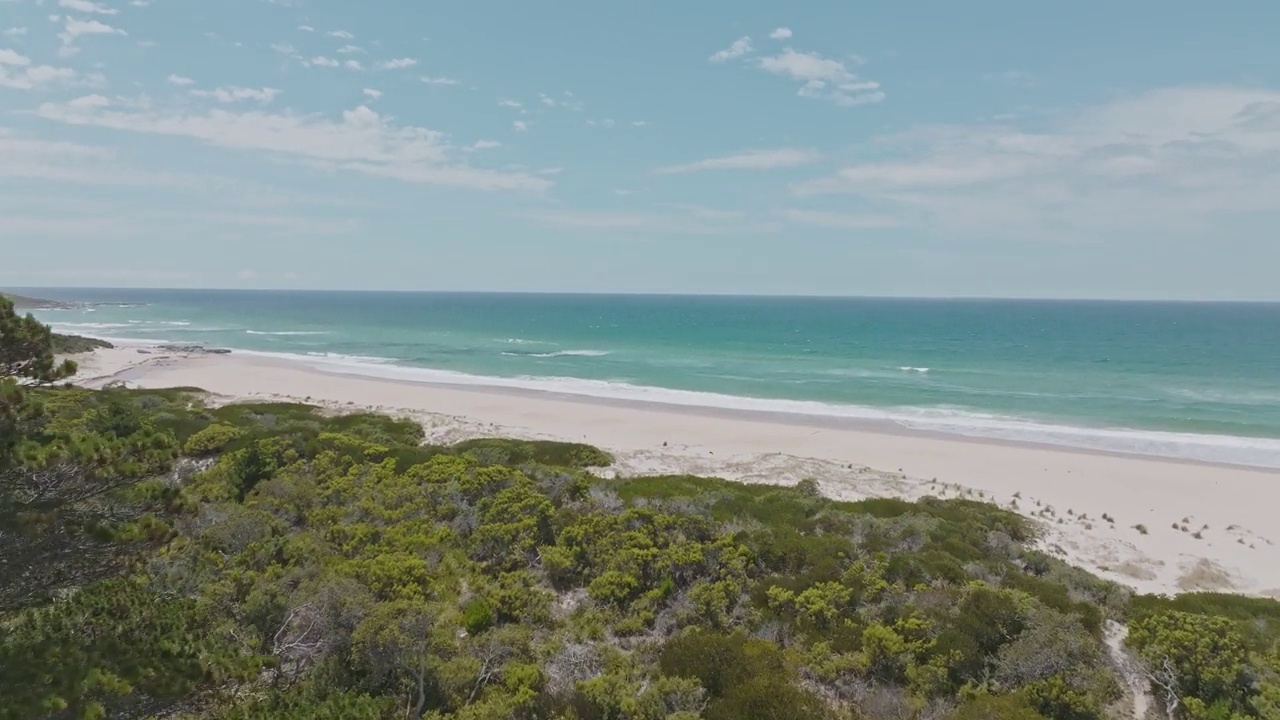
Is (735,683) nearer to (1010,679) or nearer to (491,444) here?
(1010,679)

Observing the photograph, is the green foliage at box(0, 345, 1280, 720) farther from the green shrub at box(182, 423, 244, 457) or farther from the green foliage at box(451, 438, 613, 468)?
the green foliage at box(451, 438, 613, 468)

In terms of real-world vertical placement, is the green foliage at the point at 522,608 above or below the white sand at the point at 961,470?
above

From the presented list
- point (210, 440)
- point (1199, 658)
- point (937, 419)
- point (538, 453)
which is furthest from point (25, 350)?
point (937, 419)

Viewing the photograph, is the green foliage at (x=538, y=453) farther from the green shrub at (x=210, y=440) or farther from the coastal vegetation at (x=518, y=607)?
the green shrub at (x=210, y=440)

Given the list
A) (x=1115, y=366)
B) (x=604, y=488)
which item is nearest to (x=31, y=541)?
(x=604, y=488)

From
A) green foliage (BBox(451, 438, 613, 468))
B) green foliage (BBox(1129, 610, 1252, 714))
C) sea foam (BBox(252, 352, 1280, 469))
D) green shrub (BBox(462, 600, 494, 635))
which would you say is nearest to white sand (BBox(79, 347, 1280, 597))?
green foliage (BBox(451, 438, 613, 468))

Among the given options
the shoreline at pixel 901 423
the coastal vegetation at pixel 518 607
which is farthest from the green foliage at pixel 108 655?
the shoreline at pixel 901 423

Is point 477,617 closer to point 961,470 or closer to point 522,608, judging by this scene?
point 522,608
